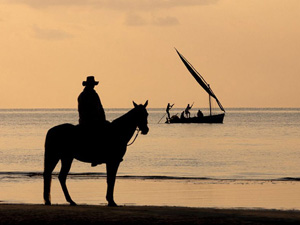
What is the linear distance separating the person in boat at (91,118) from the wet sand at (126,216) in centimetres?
211

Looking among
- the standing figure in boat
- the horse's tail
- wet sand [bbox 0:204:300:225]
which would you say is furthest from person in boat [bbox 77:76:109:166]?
wet sand [bbox 0:204:300:225]

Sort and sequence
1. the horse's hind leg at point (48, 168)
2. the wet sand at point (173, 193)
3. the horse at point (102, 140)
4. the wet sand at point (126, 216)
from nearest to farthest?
the wet sand at point (126, 216) → the horse at point (102, 140) → the horse's hind leg at point (48, 168) → the wet sand at point (173, 193)

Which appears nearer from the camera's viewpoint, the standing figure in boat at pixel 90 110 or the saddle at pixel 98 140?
the standing figure in boat at pixel 90 110

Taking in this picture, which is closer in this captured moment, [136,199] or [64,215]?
[64,215]

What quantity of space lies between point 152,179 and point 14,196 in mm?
9367

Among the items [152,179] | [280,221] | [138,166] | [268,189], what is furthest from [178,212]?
[138,166]

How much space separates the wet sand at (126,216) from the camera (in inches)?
600

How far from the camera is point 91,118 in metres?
18.9

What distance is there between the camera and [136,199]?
2539 cm

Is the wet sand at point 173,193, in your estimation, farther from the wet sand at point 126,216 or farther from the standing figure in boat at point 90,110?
the wet sand at point 126,216

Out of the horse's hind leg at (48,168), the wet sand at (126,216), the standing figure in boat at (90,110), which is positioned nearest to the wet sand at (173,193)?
the horse's hind leg at (48,168)

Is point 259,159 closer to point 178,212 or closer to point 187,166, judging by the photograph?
point 187,166

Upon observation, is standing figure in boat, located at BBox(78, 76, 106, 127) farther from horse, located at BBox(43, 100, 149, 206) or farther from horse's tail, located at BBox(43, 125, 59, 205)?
horse's tail, located at BBox(43, 125, 59, 205)

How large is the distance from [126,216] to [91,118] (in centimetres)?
361
